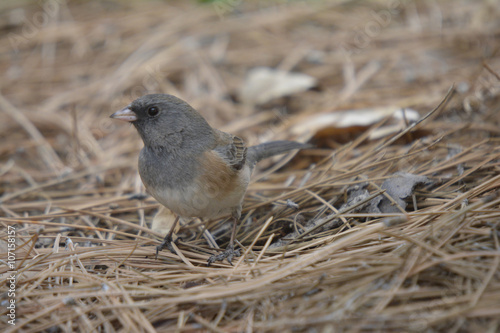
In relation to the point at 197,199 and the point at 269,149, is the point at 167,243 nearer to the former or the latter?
the point at 197,199

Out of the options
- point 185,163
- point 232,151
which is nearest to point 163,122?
point 185,163

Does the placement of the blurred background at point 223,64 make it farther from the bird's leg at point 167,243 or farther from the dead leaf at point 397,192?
the bird's leg at point 167,243

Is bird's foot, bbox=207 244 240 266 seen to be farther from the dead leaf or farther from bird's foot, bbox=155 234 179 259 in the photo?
the dead leaf

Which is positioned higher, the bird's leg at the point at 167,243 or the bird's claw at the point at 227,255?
the bird's leg at the point at 167,243

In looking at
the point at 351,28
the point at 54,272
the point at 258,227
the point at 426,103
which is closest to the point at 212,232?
the point at 258,227

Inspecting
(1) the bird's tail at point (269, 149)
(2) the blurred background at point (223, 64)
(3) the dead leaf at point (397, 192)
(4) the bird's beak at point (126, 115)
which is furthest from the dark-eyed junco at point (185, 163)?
(2) the blurred background at point (223, 64)

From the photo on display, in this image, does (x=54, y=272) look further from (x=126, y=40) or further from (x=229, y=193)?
(x=126, y=40)

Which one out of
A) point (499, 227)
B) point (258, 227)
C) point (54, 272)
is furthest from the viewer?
point (258, 227)
